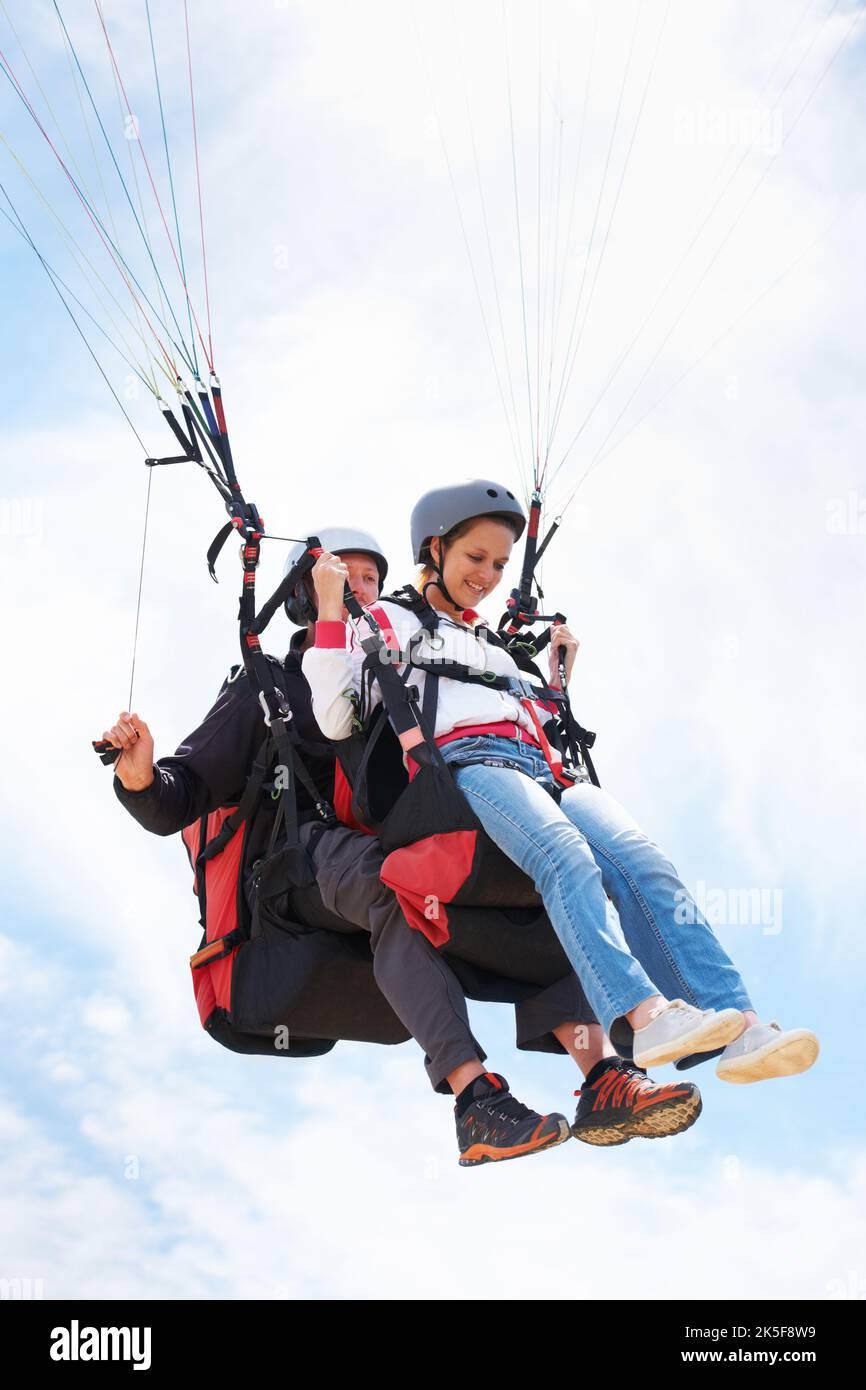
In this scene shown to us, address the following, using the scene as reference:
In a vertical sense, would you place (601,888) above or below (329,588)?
below

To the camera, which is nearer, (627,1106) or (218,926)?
(627,1106)

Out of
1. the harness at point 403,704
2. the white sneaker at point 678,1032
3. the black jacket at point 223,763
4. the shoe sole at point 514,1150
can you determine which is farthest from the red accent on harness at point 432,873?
the black jacket at point 223,763

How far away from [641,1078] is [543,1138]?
1.50 ft

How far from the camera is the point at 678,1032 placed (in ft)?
13.6

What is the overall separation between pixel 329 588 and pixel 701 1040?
2000 mm

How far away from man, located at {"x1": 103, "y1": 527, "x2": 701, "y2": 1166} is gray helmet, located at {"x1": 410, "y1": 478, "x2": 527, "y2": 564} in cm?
41

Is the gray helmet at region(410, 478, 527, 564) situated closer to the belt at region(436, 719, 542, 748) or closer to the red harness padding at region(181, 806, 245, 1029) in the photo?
the belt at region(436, 719, 542, 748)

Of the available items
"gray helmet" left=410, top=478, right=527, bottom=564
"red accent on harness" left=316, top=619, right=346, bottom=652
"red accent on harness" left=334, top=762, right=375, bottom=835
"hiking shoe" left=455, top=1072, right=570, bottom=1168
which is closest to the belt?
"red accent on harness" left=316, top=619, right=346, bottom=652

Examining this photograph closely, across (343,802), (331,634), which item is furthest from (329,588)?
(343,802)

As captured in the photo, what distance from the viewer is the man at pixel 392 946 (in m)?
4.41

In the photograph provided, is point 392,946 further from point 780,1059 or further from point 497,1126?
point 780,1059

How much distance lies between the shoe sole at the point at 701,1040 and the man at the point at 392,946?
0.17m

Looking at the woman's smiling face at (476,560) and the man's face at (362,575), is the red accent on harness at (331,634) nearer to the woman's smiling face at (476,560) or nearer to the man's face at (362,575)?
the woman's smiling face at (476,560)

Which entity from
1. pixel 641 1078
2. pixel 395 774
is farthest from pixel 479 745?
pixel 641 1078
